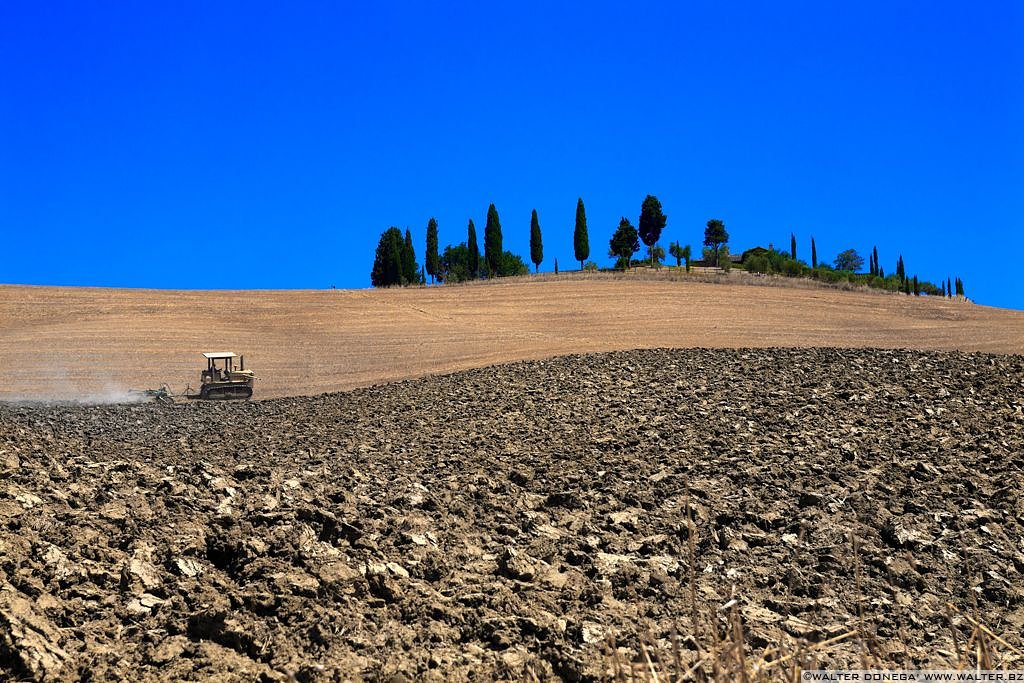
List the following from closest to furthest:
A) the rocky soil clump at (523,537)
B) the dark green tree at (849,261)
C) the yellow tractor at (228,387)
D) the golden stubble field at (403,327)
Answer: the rocky soil clump at (523,537) < the yellow tractor at (228,387) < the golden stubble field at (403,327) < the dark green tree at (849,261)

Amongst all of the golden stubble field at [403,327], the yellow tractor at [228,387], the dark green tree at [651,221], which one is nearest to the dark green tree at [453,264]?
the dark green tree at [651,221]

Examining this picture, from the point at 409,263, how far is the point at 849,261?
33593 millimetres

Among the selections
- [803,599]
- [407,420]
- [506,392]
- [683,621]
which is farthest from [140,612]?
[506,392]

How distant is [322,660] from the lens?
410 centimetres

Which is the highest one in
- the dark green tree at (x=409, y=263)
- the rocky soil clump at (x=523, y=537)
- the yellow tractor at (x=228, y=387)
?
the dark green tree at (x=409, y=263)

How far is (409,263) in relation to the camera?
5288cm

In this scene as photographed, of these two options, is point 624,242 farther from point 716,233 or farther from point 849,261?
point 849,261

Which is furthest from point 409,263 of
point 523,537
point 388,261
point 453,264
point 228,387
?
point 523,537

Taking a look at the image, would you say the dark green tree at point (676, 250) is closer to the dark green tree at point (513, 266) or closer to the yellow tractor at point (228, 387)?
the dark green tree at point (513, 266)

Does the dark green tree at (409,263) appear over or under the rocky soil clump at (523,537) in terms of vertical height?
over

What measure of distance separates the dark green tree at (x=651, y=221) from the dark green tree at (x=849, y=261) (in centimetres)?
2088

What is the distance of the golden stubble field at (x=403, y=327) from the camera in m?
19.5

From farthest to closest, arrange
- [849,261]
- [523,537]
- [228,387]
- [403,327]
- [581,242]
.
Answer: [849,261] < [581,242] < [403,327] < [228,387] < [523,537]

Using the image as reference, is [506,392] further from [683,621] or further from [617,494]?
[683,621]
